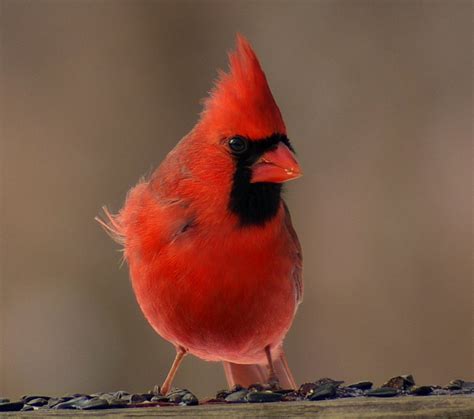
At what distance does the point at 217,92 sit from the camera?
241 cm

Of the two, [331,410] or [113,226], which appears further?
[113,226]

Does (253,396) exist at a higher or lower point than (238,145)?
lower

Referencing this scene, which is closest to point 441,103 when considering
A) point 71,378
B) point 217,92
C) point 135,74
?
point 135,74

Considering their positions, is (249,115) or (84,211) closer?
(249,115)

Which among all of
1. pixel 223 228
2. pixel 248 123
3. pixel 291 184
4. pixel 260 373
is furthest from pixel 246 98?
pixel 291 184

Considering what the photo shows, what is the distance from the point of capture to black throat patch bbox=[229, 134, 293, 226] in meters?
2.44

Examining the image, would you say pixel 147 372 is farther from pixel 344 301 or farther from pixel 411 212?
pixel 411 212

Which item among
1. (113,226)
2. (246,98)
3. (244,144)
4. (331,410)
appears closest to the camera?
Answer: (331,410)

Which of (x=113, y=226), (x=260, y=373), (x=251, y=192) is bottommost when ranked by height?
(x=260, y=373)

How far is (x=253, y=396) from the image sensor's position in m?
1.93

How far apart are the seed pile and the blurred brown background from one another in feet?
9.43

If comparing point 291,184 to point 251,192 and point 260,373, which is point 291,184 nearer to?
point 260,373

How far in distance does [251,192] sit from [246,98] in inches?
10.5

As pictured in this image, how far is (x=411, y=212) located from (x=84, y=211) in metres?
1.68
